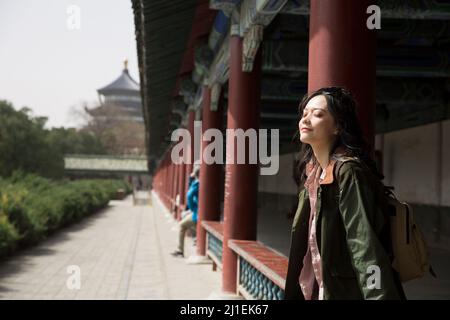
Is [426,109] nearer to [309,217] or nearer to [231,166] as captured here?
[231,166]

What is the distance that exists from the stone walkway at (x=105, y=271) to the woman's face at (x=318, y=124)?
4.71 m

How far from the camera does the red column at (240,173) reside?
587cm

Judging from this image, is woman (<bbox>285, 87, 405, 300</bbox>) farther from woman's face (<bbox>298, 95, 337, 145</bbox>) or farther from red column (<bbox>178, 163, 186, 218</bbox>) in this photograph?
red column (<bbox>178, 163, 186, 218</bbox>)

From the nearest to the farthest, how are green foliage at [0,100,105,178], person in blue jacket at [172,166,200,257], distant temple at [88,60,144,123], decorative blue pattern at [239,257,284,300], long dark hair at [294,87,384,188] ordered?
long dark hair at [294,87,384,188] → decorative blue pattern at [239,257,284,300] → person in blue jacket at [172,166,200,257] → green foliage at [0,100,105,178] → distant temple at [88,60,144,123]

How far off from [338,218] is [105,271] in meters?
6.83

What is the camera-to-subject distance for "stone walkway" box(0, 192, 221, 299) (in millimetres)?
6590

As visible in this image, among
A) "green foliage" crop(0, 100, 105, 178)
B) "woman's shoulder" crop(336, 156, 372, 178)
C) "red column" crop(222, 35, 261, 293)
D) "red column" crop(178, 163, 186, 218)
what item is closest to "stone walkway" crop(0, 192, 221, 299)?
"red column" crop(222, 35, 261, 293)

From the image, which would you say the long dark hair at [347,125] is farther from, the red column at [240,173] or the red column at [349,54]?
the red column at [240,173]

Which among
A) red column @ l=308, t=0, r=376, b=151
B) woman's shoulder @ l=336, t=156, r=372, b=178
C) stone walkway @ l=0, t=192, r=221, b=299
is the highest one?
red column @ l=308, t=0, r=376, b=151

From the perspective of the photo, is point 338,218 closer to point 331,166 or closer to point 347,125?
point 331,166

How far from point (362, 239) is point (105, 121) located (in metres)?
80.1

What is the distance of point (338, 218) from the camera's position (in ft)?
6.35

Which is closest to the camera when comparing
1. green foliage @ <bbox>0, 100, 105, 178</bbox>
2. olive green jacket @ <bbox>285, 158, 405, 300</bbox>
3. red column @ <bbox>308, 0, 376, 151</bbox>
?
olive green jacket @ <bbox>285, 158, 405, 300</bbox>

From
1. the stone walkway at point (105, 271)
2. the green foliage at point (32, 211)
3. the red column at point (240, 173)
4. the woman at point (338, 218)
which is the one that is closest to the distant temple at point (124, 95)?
the green foliage at point (32, 211)
